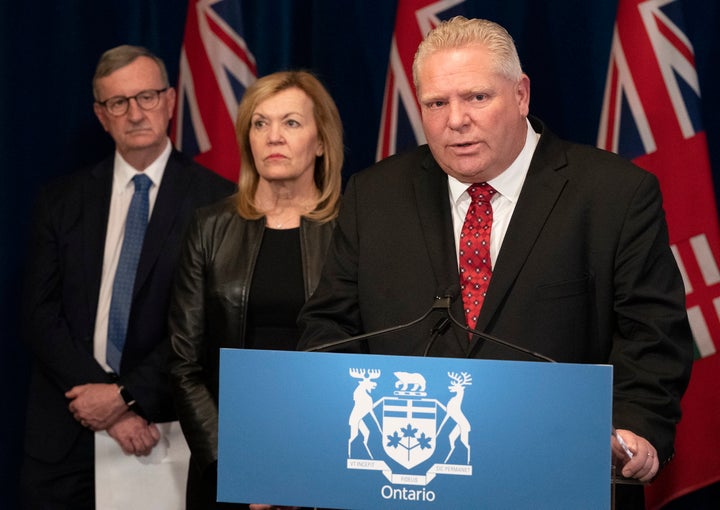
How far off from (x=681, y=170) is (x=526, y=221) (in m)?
1.30

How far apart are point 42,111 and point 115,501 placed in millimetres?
1632

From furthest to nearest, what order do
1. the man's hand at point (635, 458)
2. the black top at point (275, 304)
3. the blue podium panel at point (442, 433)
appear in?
the black top at point (275, 304), the man's hand at point (635, 458), the blue podium panel at point (442, 433)

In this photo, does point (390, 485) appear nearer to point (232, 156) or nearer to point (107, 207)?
point (107, 207)

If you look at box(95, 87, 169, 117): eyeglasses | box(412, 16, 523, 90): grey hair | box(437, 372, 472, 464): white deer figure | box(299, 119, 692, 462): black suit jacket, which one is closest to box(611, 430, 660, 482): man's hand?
box(299, 119, 692, 462): black suit jacket

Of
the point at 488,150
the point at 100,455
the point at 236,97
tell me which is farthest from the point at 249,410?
the point at 236,97

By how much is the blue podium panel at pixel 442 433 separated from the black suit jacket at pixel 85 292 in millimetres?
1724

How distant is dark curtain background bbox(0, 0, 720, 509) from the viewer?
3762 mm

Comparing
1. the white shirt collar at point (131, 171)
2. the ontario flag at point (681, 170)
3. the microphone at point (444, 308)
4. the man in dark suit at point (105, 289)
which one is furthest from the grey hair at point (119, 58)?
the microphone at point (444, 308)

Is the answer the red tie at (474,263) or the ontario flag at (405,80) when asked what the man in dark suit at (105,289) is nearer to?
the ontario flag at (405,80)

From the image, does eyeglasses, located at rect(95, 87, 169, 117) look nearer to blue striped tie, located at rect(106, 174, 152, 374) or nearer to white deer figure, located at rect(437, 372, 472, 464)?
blue striped tie, located at rect(106, 174, 152, 374)

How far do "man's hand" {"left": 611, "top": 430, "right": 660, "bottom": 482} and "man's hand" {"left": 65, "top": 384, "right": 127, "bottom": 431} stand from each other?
2008 millimetres

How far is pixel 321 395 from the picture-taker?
1844mm

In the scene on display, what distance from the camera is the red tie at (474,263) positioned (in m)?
2.28

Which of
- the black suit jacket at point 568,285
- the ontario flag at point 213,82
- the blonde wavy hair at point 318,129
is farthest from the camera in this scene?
the ontario flag at point 213,82
